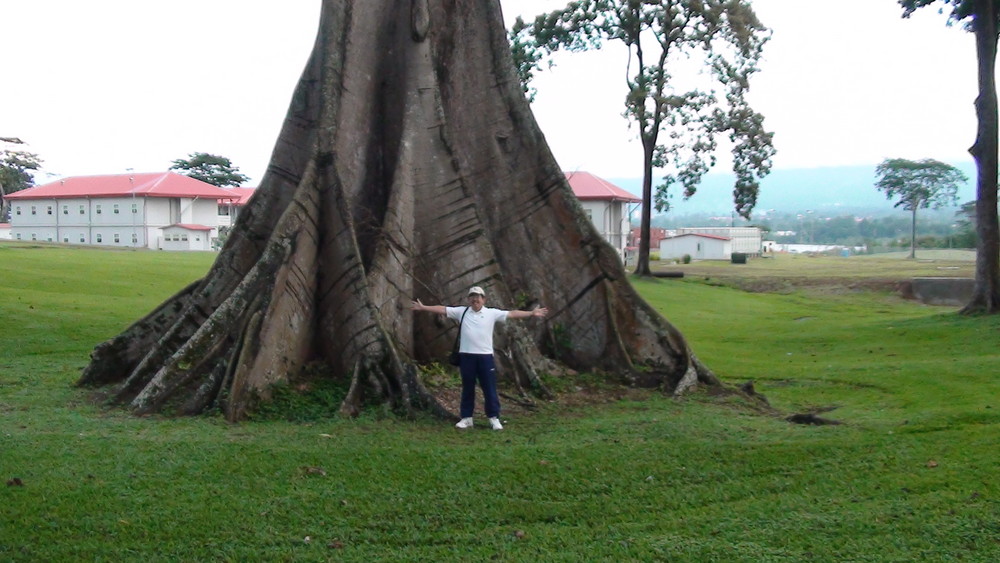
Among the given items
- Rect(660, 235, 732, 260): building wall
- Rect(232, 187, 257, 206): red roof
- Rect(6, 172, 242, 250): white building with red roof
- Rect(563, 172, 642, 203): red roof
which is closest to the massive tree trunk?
Rect(563, 172, 642, 203): red roof

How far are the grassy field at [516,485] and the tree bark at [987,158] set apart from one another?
13.2 meters

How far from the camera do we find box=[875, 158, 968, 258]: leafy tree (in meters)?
108


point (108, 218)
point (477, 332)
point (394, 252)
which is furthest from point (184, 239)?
point (477, 332)

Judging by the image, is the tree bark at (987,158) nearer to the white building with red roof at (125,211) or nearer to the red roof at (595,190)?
the red roof at (595,190)

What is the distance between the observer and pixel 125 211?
76125mm

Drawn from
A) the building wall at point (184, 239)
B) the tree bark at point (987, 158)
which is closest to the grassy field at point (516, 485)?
the tree bark at point (987, 158)

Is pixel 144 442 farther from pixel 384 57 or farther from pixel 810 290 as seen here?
pixel 810 290

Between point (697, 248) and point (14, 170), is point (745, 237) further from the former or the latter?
point (14, 170)

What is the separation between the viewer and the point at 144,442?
28.4 ft

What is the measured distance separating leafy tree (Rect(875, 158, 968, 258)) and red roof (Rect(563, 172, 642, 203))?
43.0m

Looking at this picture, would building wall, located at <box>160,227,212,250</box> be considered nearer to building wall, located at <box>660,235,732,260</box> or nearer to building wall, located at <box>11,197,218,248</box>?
building wall, located at <box>11,197,218,248</box>

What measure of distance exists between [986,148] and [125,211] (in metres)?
65.4

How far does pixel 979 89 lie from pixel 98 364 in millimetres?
21822

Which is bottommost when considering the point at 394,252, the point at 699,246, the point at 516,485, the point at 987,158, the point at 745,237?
the point at 516,485
